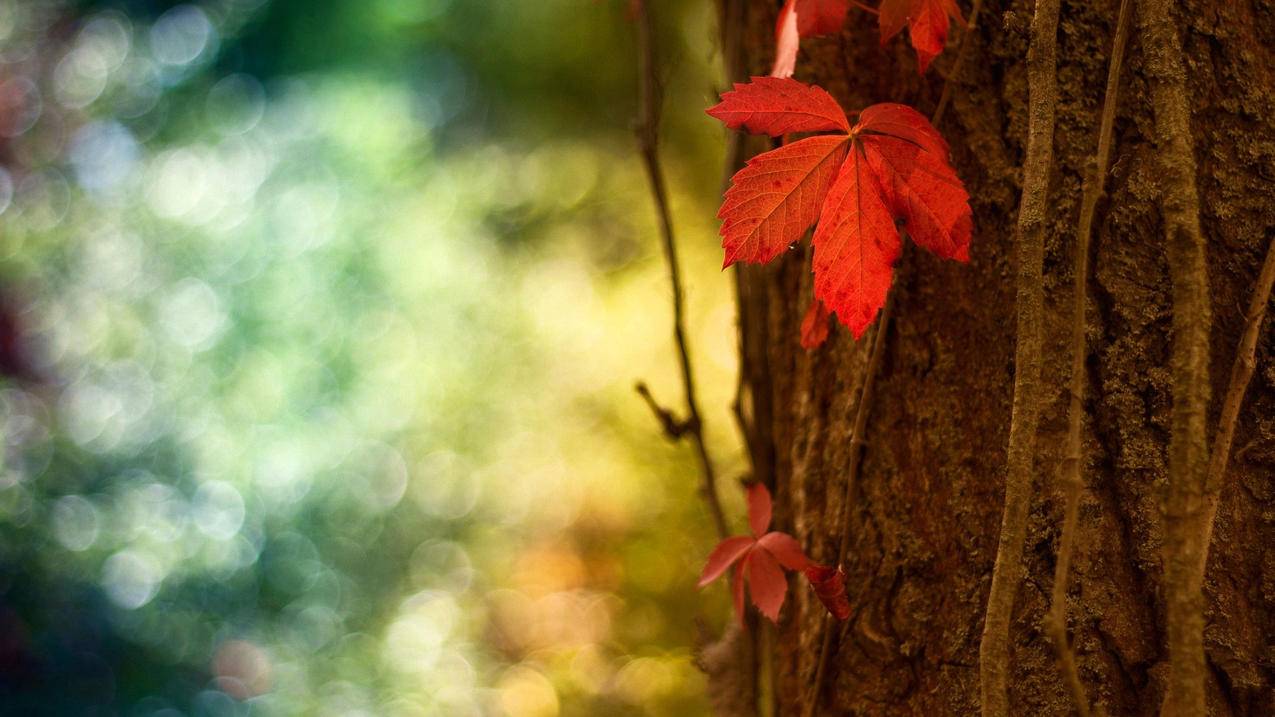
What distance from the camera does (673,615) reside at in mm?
2826

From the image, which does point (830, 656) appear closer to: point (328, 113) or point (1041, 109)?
point (1041, 109)

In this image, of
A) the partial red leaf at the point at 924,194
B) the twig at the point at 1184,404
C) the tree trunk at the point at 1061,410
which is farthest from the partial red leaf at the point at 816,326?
the twig at the point at 1184,404

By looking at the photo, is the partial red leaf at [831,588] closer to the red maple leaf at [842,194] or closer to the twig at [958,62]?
the red maple leaf at [842,194]

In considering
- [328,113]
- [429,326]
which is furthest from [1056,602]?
[328,113]

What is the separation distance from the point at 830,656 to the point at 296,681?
107 inches

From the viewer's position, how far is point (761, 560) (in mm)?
695

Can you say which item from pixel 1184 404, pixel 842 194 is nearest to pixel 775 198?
pixel 842 194

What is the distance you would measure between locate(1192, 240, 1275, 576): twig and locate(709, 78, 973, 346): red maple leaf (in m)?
0.17

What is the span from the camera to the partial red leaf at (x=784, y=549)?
671 mm

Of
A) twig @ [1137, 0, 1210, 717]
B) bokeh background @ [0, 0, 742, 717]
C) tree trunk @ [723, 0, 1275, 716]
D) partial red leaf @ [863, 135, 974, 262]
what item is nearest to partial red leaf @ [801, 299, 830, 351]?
tree trunk @ [723, 0, 1275, 716]

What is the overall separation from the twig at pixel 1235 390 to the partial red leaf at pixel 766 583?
265 mm

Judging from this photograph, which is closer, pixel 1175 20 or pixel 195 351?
pixel 1175 20

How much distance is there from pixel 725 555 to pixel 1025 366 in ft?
0.93

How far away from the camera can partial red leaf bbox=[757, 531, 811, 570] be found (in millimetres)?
671
